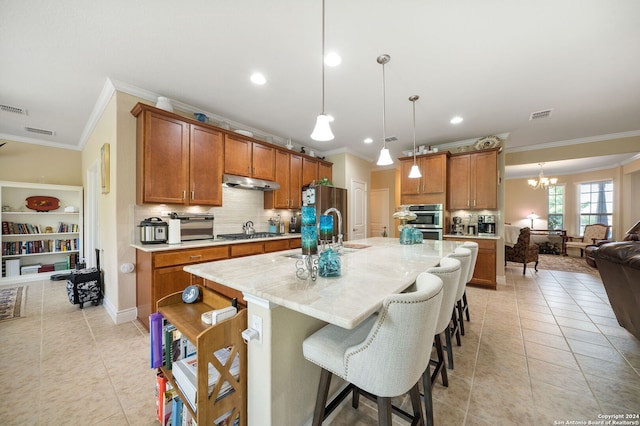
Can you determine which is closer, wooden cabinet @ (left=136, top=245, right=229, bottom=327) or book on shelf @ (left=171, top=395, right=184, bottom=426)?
book on shelf @ (left=171, top=395, right=184, bottom=426)

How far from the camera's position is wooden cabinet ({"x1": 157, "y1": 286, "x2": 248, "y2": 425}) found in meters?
1.02

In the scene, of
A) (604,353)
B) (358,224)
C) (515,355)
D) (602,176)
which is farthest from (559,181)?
(515,355)

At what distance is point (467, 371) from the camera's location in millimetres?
1878

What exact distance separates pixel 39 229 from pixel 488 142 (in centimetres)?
857

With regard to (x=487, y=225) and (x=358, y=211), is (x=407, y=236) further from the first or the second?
(x=358, y=211)

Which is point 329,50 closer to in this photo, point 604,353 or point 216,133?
point 216,133

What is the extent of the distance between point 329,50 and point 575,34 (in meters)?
2.00

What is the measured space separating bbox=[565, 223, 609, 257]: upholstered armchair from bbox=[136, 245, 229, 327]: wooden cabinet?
9.58 meters

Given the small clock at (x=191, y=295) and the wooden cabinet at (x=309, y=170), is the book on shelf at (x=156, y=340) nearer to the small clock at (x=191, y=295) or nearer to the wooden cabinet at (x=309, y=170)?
the small clock at (x=191, y=295)

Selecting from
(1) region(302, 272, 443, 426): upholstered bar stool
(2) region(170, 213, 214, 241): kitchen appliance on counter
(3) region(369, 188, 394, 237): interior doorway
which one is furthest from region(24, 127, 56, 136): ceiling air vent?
(3) region(369, 188, 394, 237): interior doorway

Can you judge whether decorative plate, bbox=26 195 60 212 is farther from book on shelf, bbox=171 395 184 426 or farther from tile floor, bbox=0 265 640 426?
book on shelf, bbox=171 395 184 426

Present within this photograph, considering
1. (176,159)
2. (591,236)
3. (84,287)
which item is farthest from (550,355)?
(591,236)

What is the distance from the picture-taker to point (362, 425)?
1.39m

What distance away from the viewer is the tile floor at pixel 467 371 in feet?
4.84
